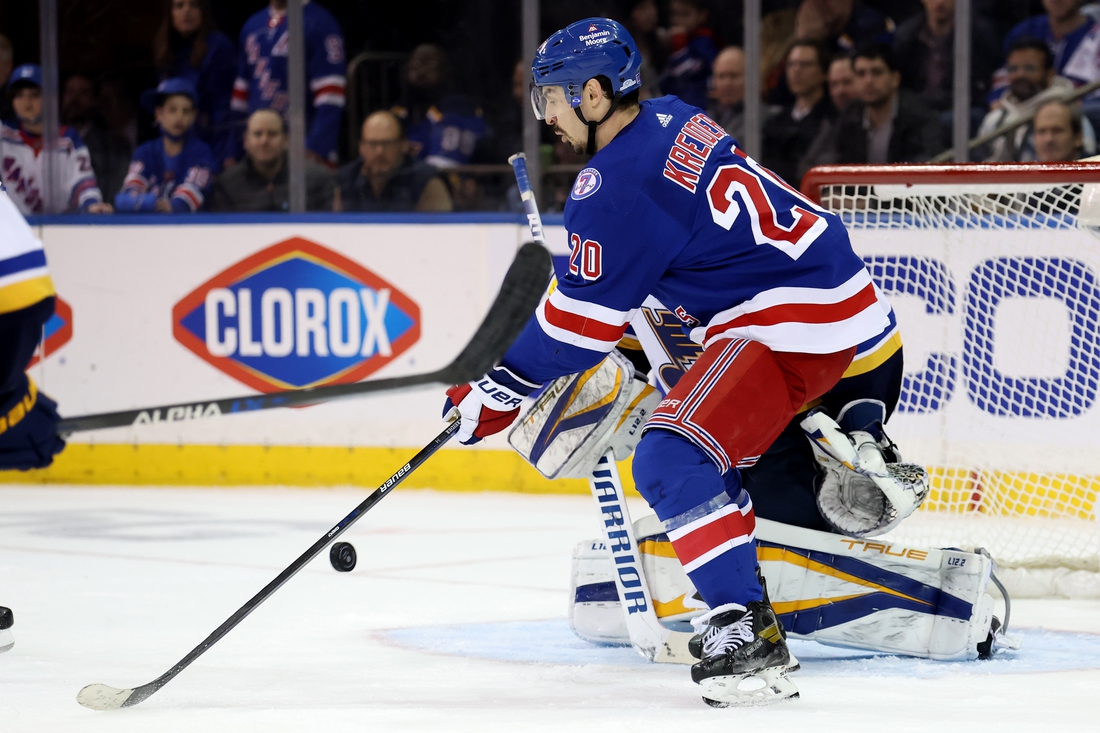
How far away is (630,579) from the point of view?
2734 millimetres

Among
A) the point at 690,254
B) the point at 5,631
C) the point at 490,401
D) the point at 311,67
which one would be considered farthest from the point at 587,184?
the point at 311,67

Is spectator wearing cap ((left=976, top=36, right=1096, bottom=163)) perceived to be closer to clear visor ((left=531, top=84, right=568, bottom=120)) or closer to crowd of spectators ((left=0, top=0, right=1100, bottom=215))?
crowd of spectators ((left=0, top=0, right=1100, bottom=215))

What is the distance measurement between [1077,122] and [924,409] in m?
1.42

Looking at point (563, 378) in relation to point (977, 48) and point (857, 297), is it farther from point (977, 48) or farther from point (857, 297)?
point (977, 48)

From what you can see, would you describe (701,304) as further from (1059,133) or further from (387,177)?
(387,177)

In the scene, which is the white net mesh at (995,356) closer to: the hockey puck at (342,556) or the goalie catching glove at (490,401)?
A: the goalie catching glove at (490,401)

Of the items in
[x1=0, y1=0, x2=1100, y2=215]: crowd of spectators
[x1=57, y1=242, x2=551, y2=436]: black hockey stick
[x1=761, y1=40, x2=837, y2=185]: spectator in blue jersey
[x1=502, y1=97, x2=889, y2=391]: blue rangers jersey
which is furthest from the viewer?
[x1=761, y1=40, x2=837, y2=185]: spectator in blue jersey

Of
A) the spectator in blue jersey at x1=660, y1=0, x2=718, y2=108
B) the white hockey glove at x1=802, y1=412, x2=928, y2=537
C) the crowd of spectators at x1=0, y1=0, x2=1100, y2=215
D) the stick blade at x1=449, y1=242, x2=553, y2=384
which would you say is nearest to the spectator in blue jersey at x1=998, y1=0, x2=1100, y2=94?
the crowd of spectators at x1=0, y1=0, x2=1100, y2=215

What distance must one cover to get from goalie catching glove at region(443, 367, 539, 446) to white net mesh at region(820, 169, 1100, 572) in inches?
52.3

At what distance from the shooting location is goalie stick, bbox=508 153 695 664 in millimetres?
2732

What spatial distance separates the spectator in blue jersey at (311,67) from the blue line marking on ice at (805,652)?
2947 mm

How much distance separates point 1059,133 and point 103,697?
357cm

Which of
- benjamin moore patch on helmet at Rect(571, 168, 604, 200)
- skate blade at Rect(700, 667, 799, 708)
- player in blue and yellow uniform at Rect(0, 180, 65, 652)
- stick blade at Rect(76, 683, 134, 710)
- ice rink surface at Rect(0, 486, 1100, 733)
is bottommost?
ice rink surface at Rect(0, 486, 1100, 733)

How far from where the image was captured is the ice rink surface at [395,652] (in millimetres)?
2273
